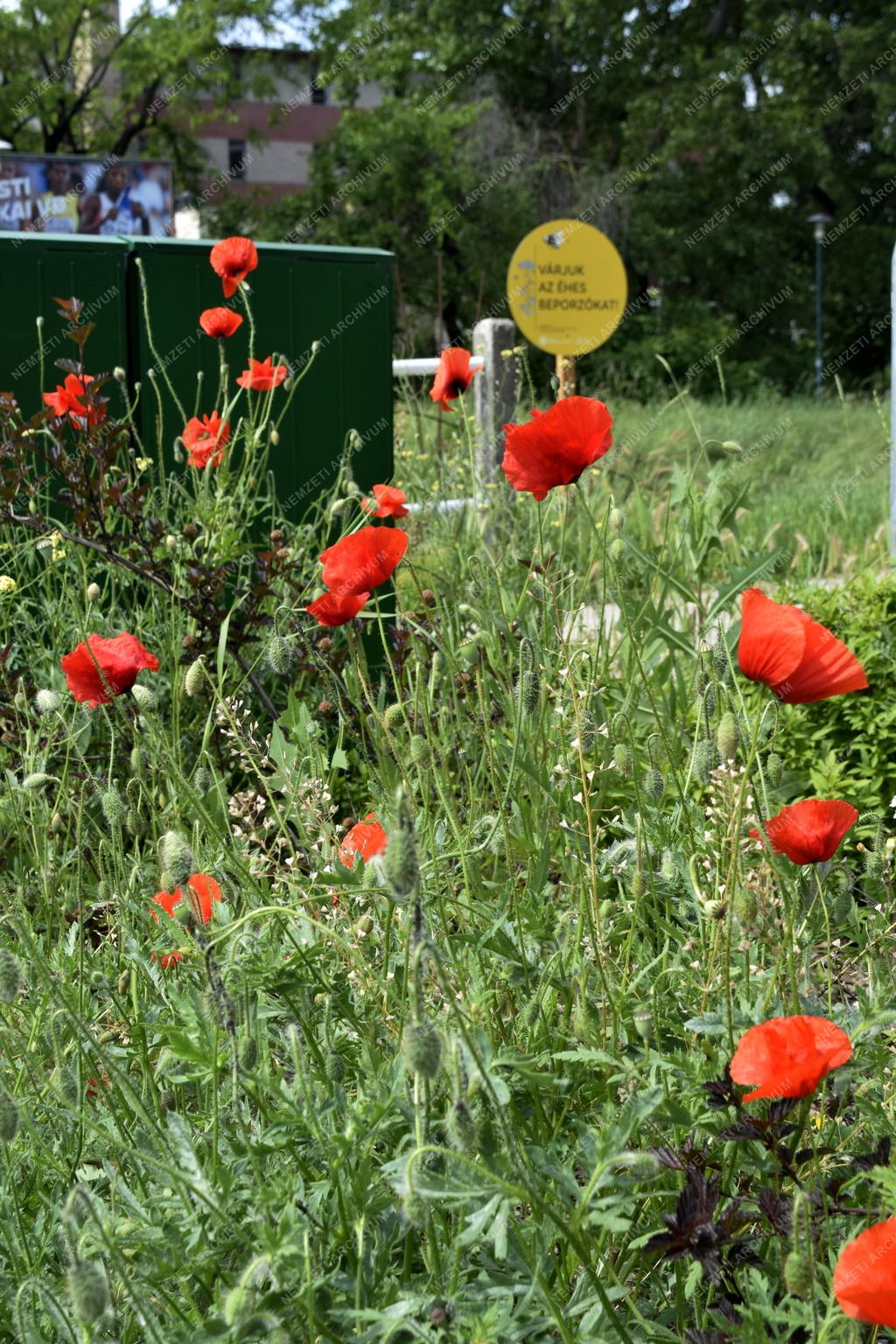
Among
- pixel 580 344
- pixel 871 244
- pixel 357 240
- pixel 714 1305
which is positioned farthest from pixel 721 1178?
pixel 871 244

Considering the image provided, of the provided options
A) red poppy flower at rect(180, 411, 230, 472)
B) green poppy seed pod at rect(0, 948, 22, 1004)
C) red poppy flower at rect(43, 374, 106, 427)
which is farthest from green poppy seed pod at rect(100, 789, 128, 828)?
red poppy flower at rect(43, 374, 106, 427)

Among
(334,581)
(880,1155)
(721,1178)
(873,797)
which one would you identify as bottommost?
(873,797)

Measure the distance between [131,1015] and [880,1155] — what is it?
1019 millimetres

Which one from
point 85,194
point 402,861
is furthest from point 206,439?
point 85,194

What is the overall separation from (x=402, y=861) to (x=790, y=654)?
0.56 m

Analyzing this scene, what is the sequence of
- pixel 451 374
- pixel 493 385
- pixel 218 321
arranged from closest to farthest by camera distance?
1. pixel 451 374
2. pixel 218 321
3. pixel 493 385

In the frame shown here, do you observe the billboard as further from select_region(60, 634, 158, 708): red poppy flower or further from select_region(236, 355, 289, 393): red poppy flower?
select_region(60, 634, 158, 708): red poppy flower

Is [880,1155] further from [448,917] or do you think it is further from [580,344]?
[580,344]

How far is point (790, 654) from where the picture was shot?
56.2 inches

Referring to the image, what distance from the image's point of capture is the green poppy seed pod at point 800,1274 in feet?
3.53

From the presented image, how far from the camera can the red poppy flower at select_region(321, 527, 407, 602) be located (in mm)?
1768

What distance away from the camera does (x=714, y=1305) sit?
139 centimetres

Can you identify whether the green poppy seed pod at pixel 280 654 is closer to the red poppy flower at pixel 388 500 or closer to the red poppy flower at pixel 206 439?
the red poppy flower at pixel 388 500

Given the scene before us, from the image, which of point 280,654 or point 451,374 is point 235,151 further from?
point 280,654
